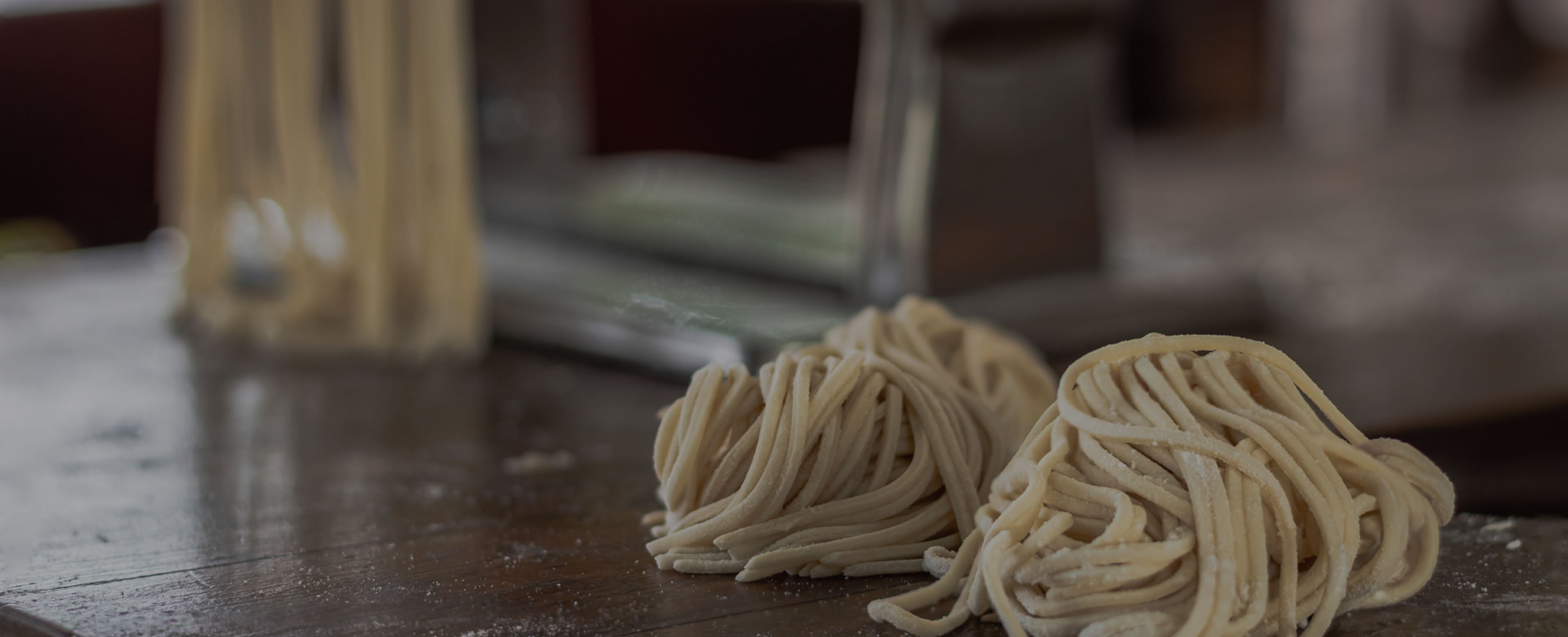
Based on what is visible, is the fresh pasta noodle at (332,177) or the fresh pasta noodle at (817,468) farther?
the fresh pasta noodle at (332,177)

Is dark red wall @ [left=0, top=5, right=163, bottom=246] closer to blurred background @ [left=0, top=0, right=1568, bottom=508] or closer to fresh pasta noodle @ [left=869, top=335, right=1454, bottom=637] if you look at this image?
blurred background @ [left=0, top=0, right=1568, bottom=508]

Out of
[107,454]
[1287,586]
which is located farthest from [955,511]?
[107,454]

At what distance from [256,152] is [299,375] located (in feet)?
1.42

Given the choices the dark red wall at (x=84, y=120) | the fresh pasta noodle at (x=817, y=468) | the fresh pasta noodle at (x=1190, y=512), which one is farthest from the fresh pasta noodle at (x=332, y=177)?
the dark red wall at (x=84, y=120)

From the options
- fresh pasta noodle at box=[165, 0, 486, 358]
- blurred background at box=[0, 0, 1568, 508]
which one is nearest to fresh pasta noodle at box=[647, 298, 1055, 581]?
A: blurred background at box=[0, 0, 1568, 508]

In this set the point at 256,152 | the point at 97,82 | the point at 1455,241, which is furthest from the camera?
the point at 97,82

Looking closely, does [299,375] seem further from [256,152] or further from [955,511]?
[955,511]

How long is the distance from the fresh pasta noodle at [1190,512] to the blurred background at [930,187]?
3.28 feet

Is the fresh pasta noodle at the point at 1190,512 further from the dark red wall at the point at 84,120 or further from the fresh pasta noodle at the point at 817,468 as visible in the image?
the dark red wall at the point at 84,120

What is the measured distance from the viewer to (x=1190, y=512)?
1240 millimetres

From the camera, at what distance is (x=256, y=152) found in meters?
2.77

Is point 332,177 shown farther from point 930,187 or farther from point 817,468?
point 817,468

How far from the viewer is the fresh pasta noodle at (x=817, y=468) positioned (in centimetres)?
145

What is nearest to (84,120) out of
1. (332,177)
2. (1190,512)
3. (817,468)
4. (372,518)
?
(332,177)
